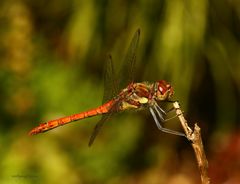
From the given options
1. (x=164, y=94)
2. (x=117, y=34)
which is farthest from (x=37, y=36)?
(x=164, y=94)

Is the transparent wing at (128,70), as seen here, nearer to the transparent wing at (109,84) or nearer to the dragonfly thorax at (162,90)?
the transparent wing at (109,84)

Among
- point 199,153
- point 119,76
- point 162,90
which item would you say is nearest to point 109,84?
point 119,76

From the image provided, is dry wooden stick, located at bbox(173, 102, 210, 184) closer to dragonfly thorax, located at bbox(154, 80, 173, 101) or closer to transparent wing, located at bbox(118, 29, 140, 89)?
dragonfly thorax, located at bbox(154, 80, 173, 101)

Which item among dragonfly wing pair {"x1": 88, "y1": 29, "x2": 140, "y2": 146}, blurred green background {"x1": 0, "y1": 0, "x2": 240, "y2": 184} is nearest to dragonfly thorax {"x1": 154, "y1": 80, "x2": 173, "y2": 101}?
dragonfly wing pair {"x1": 88, "y1": 29, "x2": 140, "y2": 146}

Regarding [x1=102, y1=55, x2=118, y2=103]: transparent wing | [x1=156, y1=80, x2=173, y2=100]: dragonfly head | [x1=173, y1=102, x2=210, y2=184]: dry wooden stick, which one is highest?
[x1=102, y1=55, x2=118, y2=103]: transparent wing

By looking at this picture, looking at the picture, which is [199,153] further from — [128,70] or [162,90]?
[128,70]

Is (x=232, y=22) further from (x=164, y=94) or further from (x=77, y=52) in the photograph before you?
(x=164, y=94)
